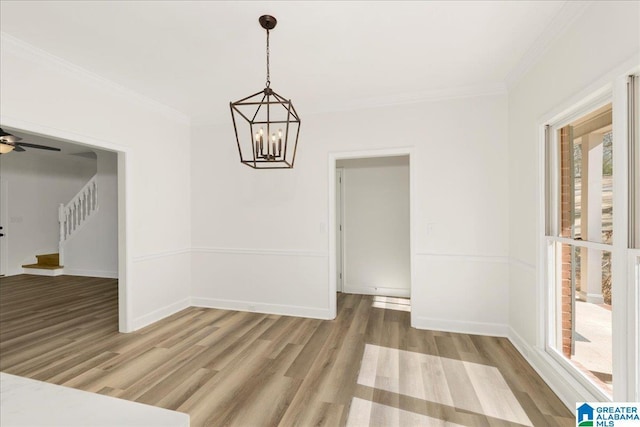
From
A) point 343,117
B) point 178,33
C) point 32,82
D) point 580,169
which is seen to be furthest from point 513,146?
point 32,82

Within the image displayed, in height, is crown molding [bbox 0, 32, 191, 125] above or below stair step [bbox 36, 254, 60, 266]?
above

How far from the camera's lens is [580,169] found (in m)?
2.05

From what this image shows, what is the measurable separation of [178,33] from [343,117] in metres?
2.03

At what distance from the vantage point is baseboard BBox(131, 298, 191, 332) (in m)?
3.45

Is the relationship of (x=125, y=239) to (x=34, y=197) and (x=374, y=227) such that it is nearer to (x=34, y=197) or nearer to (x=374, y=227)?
(x=374, y=227)

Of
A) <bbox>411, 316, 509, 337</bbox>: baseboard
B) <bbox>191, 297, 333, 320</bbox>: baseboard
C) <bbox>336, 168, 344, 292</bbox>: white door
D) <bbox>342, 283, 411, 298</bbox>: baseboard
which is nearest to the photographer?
<bbox>411, 316, 509, 337</bbox>: baseboard

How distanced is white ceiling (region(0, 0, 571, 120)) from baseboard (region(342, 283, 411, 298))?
3003 mm

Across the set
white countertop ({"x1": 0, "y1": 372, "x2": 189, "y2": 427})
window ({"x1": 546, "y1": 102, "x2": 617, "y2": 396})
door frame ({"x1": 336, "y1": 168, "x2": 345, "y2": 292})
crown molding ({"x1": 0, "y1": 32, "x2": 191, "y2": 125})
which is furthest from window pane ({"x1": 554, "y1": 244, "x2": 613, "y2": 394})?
crown molding ({"x1": 0, "y1": 32, "x2": 191, "y2": 125})

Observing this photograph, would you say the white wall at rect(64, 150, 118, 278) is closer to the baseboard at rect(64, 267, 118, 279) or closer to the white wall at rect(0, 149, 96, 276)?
the baseboard at rect(64, 267, 118, 279)

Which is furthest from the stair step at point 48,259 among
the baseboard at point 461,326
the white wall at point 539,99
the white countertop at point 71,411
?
the white wall at point 539,99

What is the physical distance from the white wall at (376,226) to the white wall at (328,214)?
3.96ft

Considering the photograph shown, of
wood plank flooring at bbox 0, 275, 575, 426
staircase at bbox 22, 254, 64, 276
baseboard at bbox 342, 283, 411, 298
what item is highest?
staircase at bbox 22, 254, 64, 276

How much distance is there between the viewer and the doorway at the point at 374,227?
4770 millimetres

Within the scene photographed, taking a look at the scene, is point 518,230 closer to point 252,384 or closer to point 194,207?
point 252,384
